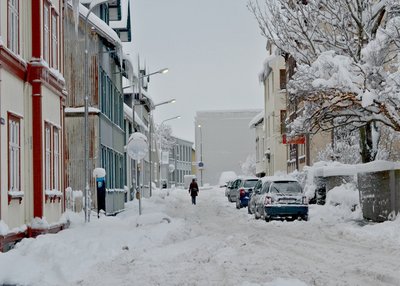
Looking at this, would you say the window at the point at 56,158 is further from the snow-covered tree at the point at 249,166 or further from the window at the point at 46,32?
the snow-covered tree at the point at 249,166

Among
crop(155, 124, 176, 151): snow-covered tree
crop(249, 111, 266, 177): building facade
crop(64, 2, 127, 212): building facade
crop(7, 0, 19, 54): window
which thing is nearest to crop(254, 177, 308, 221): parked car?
crop(64, 2, 127, 212): building facade

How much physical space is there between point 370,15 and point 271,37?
3.29 m

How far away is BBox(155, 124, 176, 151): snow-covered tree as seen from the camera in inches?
4786

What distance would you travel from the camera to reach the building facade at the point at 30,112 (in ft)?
52.7

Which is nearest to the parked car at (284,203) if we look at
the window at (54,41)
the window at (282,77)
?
the window at (54,41)

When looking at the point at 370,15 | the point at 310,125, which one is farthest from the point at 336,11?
the point at 310,125

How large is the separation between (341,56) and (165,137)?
10203 cm

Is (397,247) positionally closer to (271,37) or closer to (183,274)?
(183,274)

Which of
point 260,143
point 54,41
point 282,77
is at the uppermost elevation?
point 282,77

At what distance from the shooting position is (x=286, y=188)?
2830 cm

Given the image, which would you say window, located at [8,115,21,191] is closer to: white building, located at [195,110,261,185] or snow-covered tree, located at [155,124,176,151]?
white building, located at [195,110,261,185]

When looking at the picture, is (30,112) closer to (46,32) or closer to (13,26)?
(13,26)

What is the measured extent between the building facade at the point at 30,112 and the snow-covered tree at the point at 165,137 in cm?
9835

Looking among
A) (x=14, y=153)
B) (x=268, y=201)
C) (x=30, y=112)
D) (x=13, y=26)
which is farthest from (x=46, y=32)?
(x=268, y=201)
